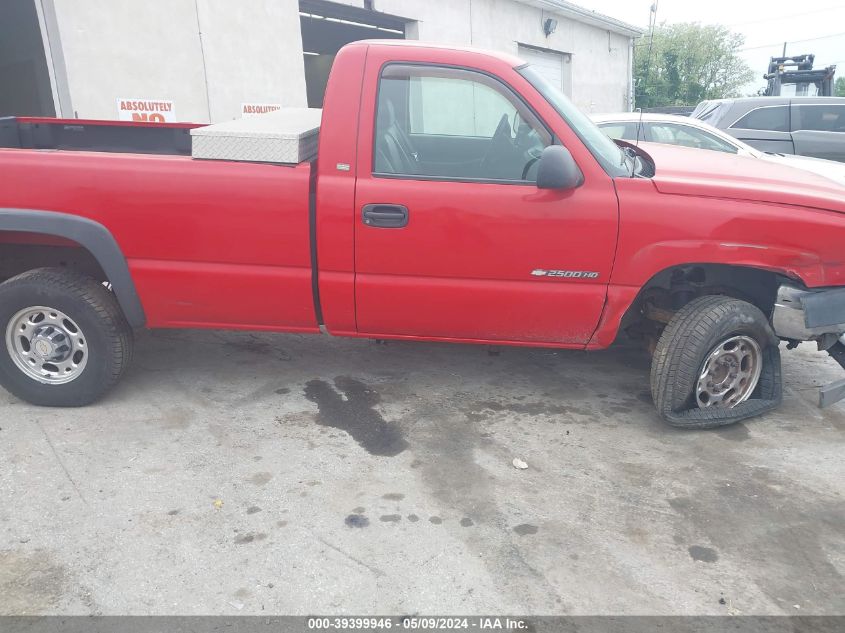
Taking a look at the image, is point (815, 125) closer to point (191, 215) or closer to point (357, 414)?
point (357, 414)

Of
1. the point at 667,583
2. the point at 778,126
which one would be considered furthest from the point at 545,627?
the point at 778,126

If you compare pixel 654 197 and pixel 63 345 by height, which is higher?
pixel 654 197

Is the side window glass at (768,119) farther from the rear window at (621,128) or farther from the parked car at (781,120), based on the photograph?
the rear window at (621,128)

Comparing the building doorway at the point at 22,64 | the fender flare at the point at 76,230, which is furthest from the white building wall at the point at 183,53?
the fender flare at the point at 76,230

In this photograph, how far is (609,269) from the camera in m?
3.57

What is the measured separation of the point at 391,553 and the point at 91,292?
2.38 meters

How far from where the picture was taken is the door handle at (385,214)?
139 inches

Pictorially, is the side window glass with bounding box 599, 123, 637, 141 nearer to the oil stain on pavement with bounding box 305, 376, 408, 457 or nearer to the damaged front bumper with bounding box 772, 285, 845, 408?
the damaged front bumper with bounding box 772, 285, 845, 408

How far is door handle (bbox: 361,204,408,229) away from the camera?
352 centimetres

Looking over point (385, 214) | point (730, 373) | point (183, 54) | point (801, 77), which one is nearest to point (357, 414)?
point (385, 214)

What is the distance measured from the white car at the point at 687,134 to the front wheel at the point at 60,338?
18.2ft

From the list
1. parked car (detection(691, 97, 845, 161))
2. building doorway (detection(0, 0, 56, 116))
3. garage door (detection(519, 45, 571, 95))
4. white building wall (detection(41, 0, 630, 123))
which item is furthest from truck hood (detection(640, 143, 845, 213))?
garage door (detection(519, 45, 571, 95))

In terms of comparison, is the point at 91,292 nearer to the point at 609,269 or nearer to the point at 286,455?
the point at 286,455

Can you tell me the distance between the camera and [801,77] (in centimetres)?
1345
